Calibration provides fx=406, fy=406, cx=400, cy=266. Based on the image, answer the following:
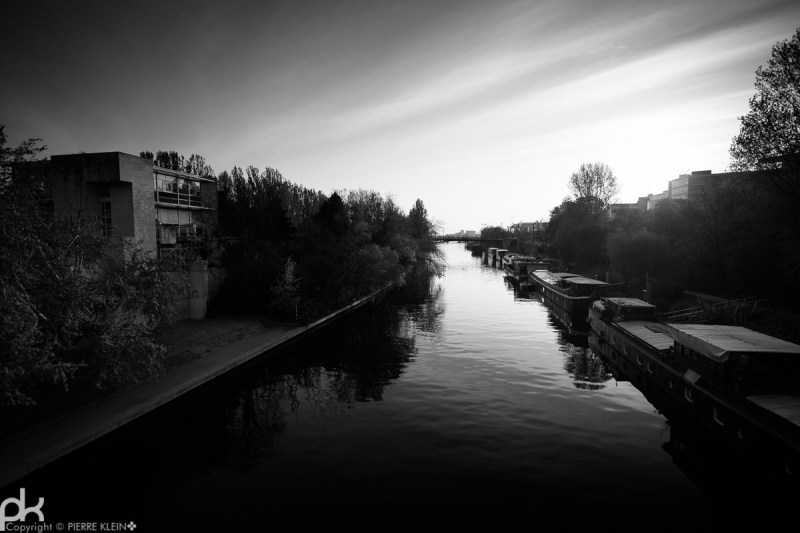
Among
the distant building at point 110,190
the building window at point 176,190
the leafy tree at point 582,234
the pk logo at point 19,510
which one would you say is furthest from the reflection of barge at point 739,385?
the building window at point 176,190

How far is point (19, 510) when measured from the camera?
12156 millimetres

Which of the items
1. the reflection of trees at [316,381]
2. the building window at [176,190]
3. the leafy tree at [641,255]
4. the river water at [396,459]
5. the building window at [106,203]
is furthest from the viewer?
the building window at [176,190]

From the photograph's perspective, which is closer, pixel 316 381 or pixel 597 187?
pixel 316 381

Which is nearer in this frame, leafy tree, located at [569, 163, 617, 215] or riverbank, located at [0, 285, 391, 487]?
riverbank, located at [0, 285, 391, 487]

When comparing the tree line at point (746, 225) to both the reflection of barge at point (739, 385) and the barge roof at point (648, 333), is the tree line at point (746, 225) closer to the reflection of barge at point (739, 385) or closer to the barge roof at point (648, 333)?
the barge roof at point (648, 333)

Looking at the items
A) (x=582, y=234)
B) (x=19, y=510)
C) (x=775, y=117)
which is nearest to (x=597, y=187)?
(x=582, y=234)

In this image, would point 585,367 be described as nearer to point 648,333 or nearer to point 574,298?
point 648,333

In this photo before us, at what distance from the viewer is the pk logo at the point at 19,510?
38.7ft

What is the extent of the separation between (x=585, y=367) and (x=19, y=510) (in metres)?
29.3

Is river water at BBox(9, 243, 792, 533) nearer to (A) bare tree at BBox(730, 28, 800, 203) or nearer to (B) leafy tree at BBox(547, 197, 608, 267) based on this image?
(A) bare tree at BBox(730, 28, 800, 203)

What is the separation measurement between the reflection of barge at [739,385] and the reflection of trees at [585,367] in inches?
98.6

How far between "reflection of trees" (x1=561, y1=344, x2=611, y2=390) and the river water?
0.25m

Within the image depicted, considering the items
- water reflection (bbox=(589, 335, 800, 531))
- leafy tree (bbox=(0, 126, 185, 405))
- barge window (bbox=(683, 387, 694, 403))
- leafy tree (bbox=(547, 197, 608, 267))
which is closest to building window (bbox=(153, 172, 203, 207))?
leafy tree (bbox=(0, 126, 185, 405))

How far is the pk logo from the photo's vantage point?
1179cm
